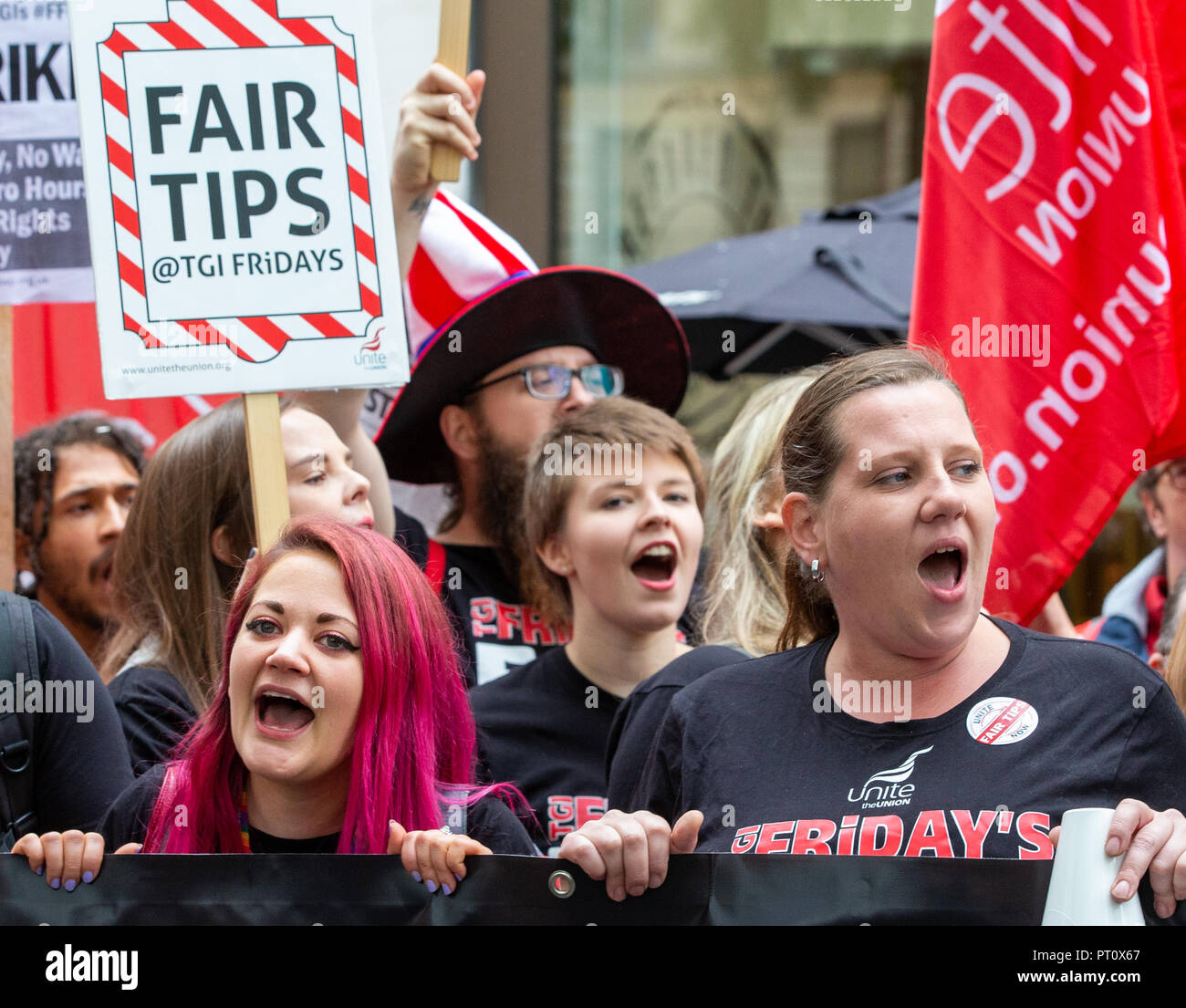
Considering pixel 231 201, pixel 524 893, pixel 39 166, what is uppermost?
pixel 231 201

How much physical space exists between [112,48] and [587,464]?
4.35 feet

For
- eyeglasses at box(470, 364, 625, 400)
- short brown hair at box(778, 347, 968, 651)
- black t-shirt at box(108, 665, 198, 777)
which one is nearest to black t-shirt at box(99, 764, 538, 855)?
black t-shirt at box(108, 665, 198, 777)

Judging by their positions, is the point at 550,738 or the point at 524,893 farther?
the point at 550,738

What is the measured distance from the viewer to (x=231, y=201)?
111 inches

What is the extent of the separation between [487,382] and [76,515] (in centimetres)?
128

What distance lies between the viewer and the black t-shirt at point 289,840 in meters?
2.43

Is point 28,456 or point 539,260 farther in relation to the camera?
point 539,260

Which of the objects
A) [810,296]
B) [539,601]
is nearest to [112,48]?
[539,601]

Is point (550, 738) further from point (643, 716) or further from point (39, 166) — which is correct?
point (39, 166)

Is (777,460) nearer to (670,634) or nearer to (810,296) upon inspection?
(670,634)

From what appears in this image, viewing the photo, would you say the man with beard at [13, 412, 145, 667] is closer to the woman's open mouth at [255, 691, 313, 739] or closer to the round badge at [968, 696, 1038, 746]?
the woman's open mouth at [255, 691, 313, 739]

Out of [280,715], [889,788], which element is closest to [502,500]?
[280,715]

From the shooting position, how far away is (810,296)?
20.2 ft

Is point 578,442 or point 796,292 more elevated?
point 578,442
